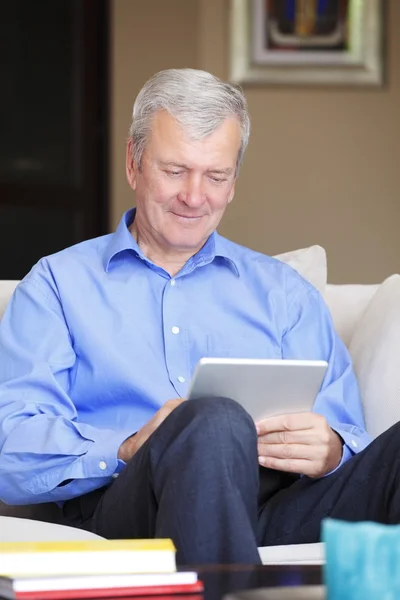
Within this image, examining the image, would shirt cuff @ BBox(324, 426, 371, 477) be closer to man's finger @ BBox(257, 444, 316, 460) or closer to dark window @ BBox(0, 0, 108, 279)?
man's finger @ BBox(257, 444, 316, 460)

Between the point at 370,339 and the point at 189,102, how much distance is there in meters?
0.61

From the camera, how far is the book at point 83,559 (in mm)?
1022

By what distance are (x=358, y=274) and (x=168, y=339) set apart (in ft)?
8.05

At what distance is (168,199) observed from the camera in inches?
76.5

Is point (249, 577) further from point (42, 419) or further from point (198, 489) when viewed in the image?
point (42, 419)

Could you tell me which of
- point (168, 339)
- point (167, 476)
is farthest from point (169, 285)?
point (167, 476)

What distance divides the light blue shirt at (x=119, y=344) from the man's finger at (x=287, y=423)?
161 mm

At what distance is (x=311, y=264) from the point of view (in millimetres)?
2270

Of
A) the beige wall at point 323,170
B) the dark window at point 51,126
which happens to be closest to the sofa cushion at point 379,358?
the beige wall at point 323,170

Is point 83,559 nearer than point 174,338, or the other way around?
point 83,559

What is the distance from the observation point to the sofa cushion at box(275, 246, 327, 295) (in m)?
2.25

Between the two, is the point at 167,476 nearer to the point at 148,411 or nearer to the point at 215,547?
the point at 215,547

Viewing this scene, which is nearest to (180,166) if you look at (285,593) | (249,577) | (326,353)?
(326,353)

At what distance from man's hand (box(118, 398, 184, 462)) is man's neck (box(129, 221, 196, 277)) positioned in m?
0.47
